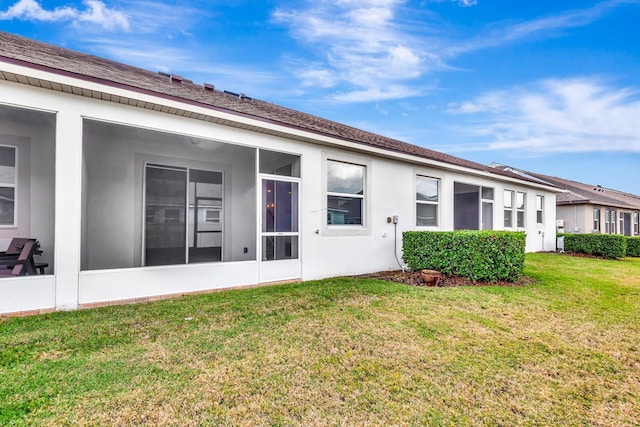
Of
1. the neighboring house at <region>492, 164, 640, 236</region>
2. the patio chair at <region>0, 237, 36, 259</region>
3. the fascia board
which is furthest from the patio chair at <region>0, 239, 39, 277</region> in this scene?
the neighboring house at <region>492, 164, 640, 236</region>

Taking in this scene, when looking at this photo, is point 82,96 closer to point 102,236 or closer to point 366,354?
point 102,236

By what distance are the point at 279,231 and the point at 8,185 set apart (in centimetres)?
551

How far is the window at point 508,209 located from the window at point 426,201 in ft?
16.1

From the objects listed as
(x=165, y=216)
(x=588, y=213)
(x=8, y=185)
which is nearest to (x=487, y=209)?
(x=588, y=213)

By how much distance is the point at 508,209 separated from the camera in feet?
40.5

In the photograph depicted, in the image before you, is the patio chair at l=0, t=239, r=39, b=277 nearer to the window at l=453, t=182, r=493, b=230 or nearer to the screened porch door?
the screened porch door

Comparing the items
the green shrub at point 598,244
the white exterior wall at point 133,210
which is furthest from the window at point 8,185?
the green shrub at point 598,244

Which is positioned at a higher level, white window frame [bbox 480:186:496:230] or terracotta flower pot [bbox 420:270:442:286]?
white window frame [bbox 480:186:496:230]

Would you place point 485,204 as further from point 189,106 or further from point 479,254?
point 189,106

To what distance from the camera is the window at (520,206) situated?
1272cm

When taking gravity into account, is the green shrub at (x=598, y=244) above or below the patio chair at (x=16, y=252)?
below

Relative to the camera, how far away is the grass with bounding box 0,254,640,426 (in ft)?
6.79

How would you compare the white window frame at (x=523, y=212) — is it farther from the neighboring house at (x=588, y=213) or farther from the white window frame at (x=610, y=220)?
the white window frame at (x=610, y=220)

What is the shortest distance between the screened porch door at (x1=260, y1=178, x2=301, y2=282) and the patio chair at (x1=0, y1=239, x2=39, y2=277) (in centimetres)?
383
